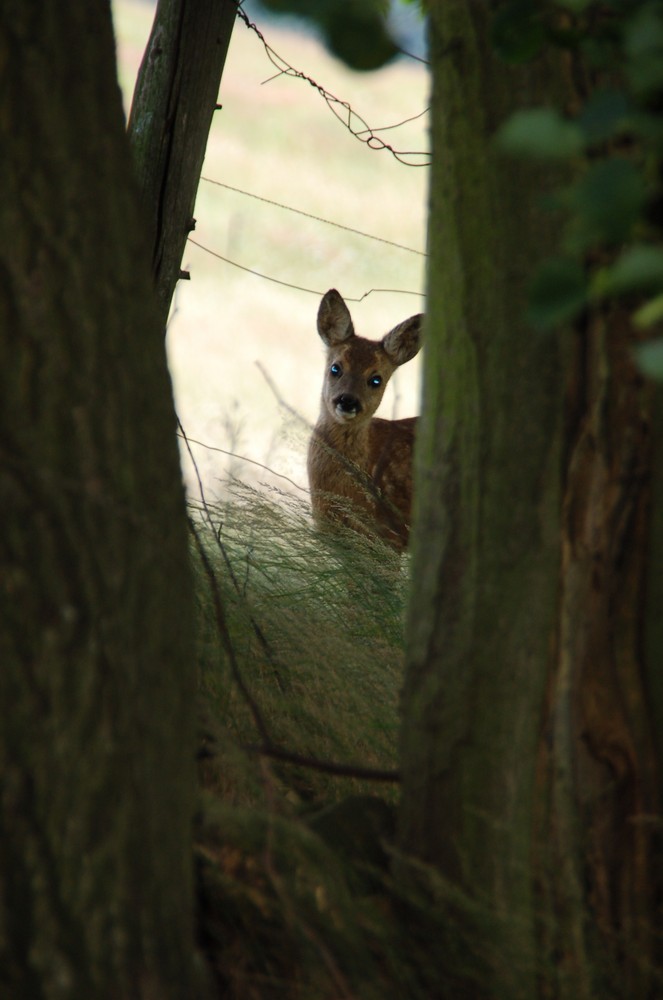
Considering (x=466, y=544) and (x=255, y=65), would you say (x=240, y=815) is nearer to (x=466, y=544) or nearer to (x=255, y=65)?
(x=466, y=544)

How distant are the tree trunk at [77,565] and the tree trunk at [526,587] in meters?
0.43

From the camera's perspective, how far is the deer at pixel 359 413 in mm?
5539

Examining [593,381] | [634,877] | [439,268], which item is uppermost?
[439,268]

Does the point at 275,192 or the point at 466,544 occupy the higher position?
the point at 275,192

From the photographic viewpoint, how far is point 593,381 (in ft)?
4.88

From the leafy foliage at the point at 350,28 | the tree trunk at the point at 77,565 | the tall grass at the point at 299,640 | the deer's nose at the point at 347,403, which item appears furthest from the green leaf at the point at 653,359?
the deer's nose at the point at 347,403

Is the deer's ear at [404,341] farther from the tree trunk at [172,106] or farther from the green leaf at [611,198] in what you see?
the green leaf at [611,198]

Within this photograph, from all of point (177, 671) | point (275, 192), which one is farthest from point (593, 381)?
point (275, 192)

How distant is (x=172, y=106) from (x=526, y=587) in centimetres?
194

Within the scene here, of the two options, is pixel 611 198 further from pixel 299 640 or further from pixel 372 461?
pixel 372 461

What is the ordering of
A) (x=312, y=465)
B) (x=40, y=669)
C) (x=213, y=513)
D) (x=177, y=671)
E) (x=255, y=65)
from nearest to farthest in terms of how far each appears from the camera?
(x=40, y=669)
(x=177, y=671)
(x=213, y=513)
(x=312, y=465)
(x=255, y=65)

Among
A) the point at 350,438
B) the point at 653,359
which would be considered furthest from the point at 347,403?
the point at 653,359

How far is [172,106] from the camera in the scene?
293 centimetres

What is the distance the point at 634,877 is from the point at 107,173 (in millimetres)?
1165
